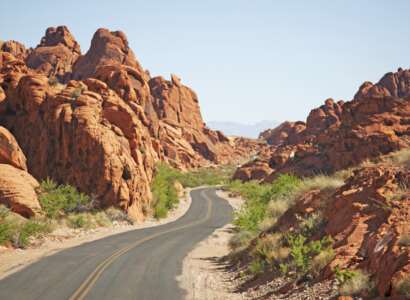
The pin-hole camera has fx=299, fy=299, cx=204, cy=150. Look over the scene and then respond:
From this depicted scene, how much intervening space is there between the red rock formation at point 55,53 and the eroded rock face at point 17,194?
8005 cm

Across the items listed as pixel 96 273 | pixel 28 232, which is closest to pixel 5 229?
pixel 28 232

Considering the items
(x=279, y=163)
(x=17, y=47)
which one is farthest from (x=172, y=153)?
(x=17, y=47)

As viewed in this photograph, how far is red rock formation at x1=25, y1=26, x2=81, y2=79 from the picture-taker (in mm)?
93863

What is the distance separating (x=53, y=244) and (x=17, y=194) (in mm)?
4788

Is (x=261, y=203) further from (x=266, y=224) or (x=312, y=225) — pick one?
(x=312, y=225)

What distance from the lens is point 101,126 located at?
26.9m

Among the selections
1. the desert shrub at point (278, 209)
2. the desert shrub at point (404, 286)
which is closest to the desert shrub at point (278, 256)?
the desert shrub at point (404, 286)

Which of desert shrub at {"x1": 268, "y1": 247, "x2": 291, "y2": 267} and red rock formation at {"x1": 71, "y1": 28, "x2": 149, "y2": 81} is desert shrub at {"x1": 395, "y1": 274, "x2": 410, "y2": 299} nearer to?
desert shrub at {"x1": 268, "y1": 247, "x2": 291, "y2": 267}

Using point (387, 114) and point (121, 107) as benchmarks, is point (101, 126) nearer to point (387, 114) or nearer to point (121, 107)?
point (121, 107)

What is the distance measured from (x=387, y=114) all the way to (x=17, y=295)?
3367 cm

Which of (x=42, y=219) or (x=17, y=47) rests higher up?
(x=17, y=47)

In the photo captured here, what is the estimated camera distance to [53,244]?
59.1 feet

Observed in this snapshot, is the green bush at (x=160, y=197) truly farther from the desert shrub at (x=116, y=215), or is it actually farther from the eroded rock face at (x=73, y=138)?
the desert shrub at (x=116, y=215)

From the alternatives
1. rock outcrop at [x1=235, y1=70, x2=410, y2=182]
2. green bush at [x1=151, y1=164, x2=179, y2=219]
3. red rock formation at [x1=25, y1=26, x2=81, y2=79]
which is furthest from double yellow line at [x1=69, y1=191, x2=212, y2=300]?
A: red rock formation at [x1=25, y1=26, x2=81, y2=79]
